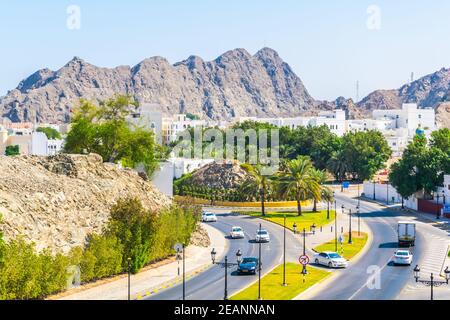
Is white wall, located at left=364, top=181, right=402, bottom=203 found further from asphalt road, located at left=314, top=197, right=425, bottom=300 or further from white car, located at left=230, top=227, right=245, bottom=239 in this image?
white car, located at left=230, top=227, right=245, bottom=239

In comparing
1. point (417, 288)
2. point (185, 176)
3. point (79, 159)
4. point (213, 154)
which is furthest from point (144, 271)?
point (213, 154)

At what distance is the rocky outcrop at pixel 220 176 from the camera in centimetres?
8953

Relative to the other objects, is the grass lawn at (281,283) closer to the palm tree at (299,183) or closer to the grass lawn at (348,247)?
the grass lawn at (348,247)

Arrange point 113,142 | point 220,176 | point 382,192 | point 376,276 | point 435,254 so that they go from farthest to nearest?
point 382,192
point 220,176
point 113,142
point 435,254
point 376,276

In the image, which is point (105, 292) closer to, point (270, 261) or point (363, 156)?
point (270, 261)

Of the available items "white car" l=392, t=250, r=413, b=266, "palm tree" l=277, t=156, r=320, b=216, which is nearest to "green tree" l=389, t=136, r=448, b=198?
"palm tree" l=277, t=156, r=320, b=216

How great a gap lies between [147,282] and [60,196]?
8007mm

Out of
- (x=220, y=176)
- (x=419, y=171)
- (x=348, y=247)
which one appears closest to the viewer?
(x=348, y=247)

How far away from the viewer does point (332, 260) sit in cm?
4594

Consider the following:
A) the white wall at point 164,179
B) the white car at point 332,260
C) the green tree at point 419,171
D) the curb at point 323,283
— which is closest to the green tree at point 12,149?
the white wall at point 164,179

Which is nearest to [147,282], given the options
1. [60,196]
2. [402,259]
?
[60,196]

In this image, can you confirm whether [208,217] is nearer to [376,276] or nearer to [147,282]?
[147,282]

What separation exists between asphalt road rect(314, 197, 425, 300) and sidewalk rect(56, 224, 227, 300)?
901 centimetres

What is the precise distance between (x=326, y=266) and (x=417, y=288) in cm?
813
